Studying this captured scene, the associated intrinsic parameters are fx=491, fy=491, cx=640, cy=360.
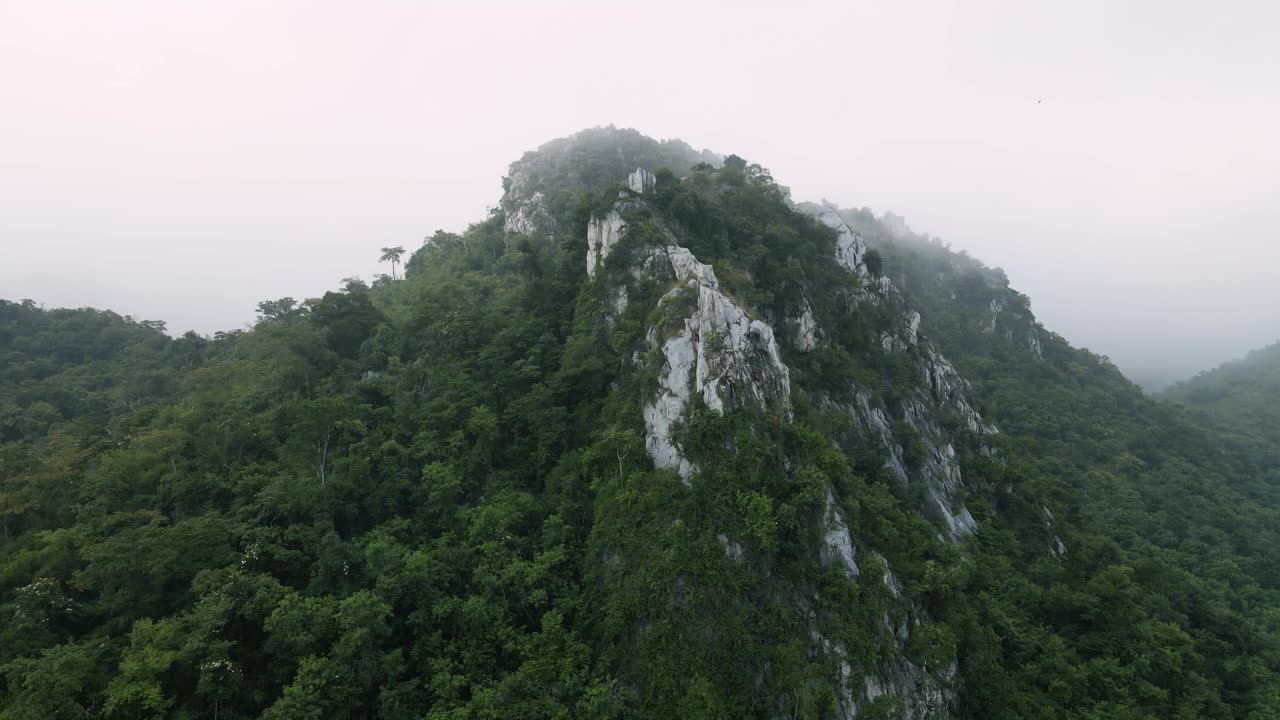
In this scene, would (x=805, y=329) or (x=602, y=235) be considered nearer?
(x=602, y=235)

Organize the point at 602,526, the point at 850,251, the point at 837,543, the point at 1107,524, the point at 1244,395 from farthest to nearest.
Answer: the point at 1244,395 < the point at 850,251 < the point at 1107,524 < the point at 602,526 < the point at 837,543

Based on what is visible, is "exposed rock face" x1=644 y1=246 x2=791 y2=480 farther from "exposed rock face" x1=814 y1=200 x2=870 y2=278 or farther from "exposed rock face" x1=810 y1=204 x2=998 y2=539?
"exposed rock face" x1=814 y1=200 x2=870 y2=278

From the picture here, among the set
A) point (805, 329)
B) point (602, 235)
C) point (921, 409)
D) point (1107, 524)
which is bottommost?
point (1107, 524)

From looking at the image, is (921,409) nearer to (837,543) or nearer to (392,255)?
(837,543)

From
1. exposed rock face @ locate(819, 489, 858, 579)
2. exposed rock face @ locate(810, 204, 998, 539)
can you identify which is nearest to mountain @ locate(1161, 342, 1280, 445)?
exposed rock face @ locate(810, 204, 998, 539)

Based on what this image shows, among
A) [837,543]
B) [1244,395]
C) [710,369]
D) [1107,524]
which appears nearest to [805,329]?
[710,369]

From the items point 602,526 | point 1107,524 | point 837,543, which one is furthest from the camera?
point 1107,524

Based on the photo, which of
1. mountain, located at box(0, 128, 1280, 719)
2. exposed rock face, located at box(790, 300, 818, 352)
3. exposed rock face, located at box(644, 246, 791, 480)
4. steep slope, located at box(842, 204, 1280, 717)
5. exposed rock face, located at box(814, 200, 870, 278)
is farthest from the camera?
exposed rock face, located at box(814, 200, 870, 278)
